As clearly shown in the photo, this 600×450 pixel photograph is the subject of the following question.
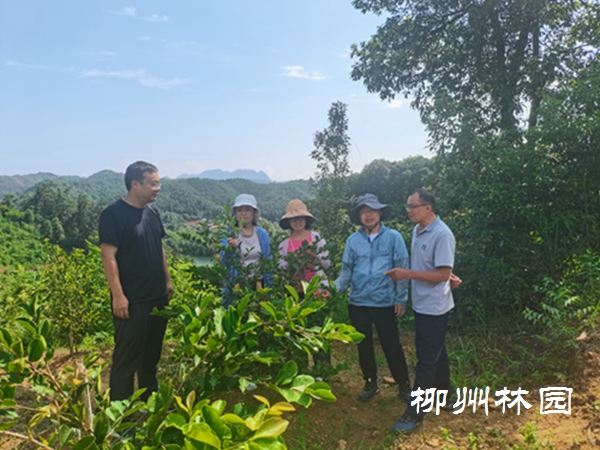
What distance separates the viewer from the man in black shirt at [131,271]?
8.88ft

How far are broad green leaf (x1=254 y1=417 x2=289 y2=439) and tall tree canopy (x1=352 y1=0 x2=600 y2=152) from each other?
26.2 feet

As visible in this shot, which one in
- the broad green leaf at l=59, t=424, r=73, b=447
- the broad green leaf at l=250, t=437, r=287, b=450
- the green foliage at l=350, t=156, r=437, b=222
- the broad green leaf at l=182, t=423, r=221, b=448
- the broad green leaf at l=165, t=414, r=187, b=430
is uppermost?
A: the green foliage at l=350, t=156, r=437, b=222

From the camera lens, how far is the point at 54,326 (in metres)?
4.62

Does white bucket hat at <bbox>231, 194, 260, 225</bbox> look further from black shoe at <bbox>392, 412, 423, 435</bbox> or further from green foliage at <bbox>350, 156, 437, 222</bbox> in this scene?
green foliage at <bbox>350, 156, 437, 222</bbox>

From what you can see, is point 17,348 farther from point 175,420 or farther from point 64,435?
point 175,420

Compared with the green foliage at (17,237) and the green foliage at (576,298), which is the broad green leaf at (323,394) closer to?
the green foliage at (576,298)

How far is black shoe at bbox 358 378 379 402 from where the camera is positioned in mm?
3408

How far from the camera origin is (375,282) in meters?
3.17

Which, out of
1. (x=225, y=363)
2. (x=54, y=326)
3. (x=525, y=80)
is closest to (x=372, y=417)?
(x=225, y=363)

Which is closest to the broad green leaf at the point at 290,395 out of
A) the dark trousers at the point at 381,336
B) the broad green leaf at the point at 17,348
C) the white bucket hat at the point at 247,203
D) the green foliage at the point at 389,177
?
the broad green leaf at the point at 17,348

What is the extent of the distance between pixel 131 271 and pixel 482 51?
32.1 ft

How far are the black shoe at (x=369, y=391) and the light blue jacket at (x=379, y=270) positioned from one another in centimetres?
73

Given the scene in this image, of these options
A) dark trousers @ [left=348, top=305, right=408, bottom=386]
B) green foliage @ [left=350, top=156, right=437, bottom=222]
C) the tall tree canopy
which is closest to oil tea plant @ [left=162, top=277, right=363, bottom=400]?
dark trousers @ [left=348, top=305, right=408, bottom=386]

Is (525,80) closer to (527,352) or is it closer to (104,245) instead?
(527,352)
